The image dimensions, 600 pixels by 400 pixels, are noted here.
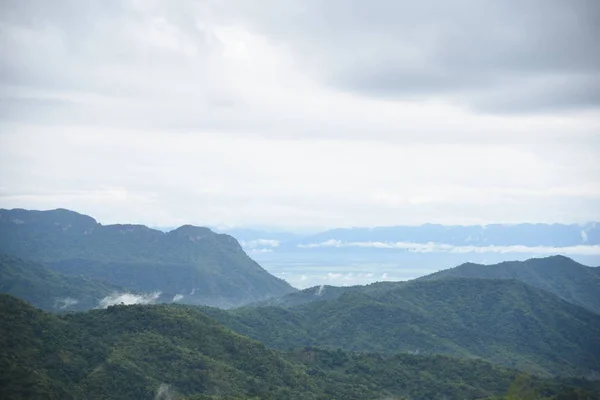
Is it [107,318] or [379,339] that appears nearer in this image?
[107,318]

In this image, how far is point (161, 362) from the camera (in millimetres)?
123812

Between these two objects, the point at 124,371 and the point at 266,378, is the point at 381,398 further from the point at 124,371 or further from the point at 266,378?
the point at 124,371

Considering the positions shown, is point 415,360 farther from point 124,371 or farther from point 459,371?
point 124,371

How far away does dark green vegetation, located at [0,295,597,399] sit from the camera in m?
110

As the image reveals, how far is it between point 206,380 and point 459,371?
5434 centimetres

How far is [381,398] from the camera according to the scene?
12862cm

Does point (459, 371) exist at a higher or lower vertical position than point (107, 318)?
lower

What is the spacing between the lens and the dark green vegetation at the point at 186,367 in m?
110

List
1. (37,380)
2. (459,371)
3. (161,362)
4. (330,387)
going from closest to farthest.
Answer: (37,380), (161,362), (330,387), (459,371)

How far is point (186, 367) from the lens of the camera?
124 meters

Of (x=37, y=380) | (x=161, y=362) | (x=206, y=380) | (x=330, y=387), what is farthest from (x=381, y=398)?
(x=37, y=380)

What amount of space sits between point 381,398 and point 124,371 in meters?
45.3

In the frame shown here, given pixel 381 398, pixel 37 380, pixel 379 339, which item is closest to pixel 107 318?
pixel 37 380

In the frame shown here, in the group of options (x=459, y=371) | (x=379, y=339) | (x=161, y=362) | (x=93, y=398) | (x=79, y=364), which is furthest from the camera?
(x=379, y=339)
